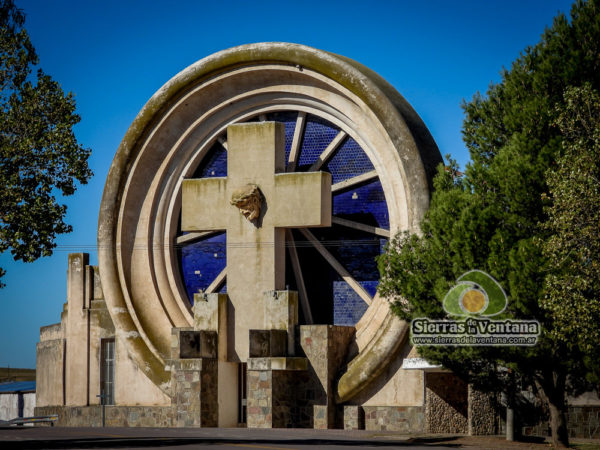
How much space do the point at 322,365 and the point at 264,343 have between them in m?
1.55

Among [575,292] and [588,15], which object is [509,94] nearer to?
[588,15]

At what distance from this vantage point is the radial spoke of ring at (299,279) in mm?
29500

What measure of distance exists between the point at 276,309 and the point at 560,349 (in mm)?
9852

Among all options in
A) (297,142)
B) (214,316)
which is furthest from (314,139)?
(214,316)

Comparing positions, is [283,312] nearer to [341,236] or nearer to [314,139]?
[341,236]

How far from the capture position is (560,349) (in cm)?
1942

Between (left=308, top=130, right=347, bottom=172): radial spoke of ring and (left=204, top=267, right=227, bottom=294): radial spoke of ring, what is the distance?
3.84 m

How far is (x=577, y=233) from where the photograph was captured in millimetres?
17891

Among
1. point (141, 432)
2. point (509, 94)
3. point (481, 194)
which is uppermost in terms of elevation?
point (509, 94)

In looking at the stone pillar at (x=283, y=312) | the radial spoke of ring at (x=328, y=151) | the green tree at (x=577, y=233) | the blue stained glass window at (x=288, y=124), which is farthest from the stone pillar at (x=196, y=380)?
the green tree at (x=577, y=233)

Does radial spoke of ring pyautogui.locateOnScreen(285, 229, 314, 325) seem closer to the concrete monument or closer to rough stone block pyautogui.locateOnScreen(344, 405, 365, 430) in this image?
the concrete monument

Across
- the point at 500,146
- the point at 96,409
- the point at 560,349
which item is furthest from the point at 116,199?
the point at 560,349

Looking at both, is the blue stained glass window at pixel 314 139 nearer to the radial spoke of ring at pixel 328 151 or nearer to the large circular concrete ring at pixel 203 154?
the radial spoke of ring at pixel 328 151

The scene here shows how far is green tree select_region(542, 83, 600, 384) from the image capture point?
1770cm
